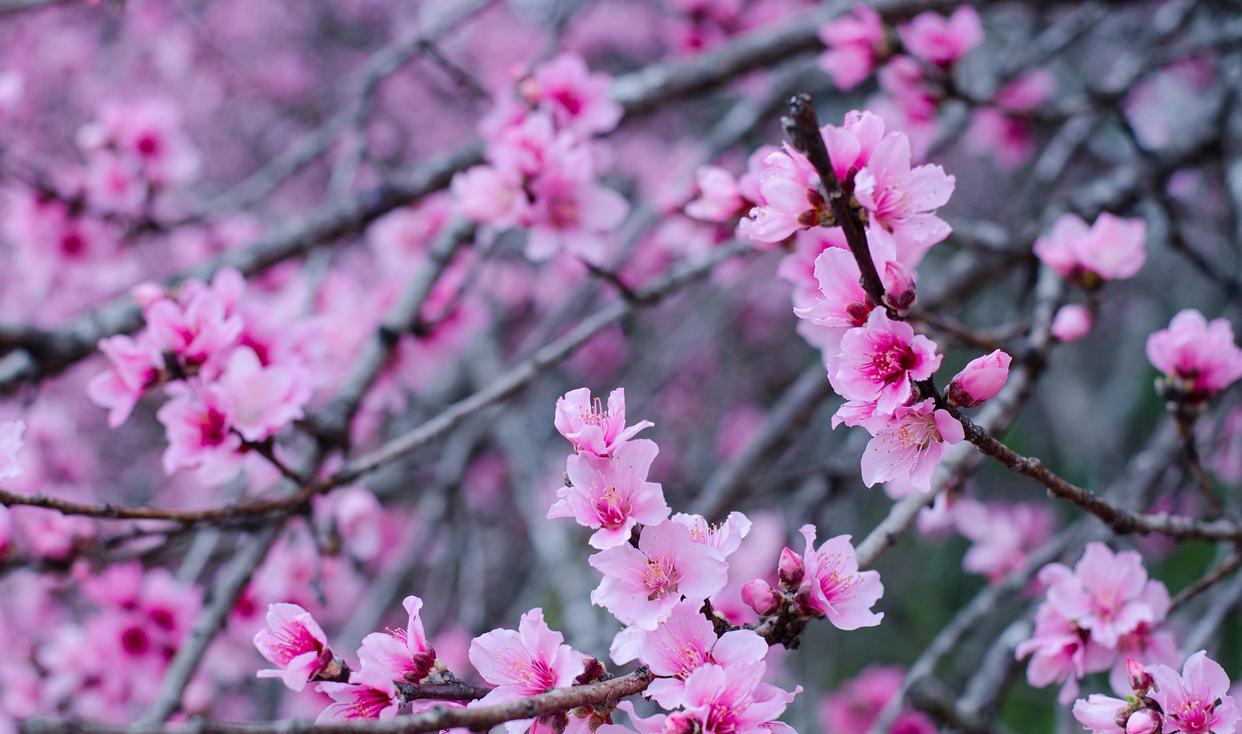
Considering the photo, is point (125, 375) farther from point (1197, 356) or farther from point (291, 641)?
point (1197, 356)

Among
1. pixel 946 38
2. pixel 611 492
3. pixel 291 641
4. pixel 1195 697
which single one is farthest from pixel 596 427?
pixel 946 38

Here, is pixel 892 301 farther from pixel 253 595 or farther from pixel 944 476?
pixel 253 595

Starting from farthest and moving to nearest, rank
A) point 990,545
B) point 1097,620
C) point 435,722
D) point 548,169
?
point 990,545 < point 548,169 < point 1097,620 < point 435,722

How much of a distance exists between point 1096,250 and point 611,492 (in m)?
0.94

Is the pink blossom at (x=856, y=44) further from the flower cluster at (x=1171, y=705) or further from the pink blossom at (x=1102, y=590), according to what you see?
the flower cluster at (x=1171, y=705)

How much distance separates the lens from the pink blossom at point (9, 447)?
0.99m

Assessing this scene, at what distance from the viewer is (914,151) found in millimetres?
1903

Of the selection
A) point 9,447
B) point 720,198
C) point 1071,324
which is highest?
point 720,198

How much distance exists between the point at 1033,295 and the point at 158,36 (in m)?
3.93

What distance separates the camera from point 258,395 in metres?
1.31

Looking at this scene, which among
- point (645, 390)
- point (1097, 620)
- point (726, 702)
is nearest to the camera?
point (726, 702)

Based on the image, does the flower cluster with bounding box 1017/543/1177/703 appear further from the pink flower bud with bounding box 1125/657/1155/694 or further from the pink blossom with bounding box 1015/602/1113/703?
the pink flower bud with bounding box 1125/657/1155/694

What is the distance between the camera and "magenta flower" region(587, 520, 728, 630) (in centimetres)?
87

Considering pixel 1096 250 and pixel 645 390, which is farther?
pixel 645 390
